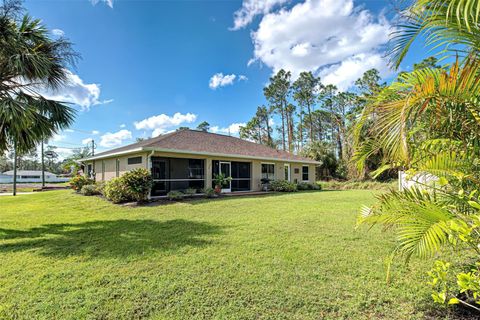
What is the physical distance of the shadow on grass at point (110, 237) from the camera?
16.6 feet

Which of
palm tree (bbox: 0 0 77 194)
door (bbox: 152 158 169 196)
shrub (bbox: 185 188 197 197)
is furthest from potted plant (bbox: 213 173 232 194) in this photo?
palm tree (bbox: 0 0 77 194)

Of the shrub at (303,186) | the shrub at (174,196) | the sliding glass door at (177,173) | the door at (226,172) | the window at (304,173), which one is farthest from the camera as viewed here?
the window at (304,173)

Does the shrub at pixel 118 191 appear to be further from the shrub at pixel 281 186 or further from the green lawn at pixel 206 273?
the shrub at pixel 281 186

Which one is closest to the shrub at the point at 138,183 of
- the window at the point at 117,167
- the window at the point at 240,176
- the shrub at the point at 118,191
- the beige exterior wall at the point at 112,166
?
the shrub at the point at 118,191

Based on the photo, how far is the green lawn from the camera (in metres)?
2.86

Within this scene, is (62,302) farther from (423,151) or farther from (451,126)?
(451,126)

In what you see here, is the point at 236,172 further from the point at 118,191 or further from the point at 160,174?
the point at 118,191

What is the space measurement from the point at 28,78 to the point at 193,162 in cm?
1003

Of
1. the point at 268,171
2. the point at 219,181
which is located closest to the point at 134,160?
the point at 219,181

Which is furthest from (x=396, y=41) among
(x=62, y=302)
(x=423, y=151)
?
(x=62, y=302)

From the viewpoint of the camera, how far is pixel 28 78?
7113 mm

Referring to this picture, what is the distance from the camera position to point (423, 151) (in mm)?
2791

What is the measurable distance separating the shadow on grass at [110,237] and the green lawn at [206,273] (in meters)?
0.03

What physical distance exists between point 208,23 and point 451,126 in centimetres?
1257
